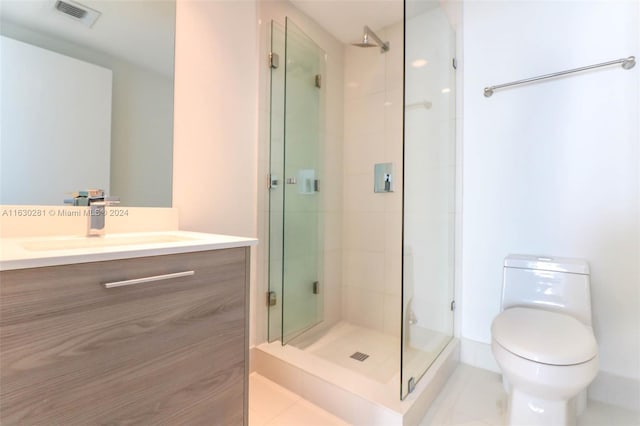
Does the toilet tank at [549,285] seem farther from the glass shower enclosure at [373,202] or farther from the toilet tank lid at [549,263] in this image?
the glass shower enclosure at [373,202]

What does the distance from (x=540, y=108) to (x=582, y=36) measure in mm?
365

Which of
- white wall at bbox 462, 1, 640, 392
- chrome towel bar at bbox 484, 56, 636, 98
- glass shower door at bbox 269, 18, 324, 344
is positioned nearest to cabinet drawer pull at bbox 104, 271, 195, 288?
glass shower door at bbox 269, 18, 324, 344

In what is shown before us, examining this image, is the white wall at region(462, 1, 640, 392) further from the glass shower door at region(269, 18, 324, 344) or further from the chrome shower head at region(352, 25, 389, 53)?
the glass shower door at region(269, 18, 324, 344)

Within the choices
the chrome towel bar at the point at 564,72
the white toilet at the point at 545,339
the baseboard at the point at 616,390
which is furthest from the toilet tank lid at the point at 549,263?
the chrome towel bar at the point at 564,72

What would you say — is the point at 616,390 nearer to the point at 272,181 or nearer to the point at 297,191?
the point at 297,191

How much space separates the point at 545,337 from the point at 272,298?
4.21 ft

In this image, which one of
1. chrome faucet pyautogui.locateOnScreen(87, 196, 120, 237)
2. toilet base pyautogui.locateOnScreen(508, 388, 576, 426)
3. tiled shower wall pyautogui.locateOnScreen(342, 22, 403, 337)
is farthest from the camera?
tiled shower wall pyautogui.locateOnScreen(342, 22, 403, 337)

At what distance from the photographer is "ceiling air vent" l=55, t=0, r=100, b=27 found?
0.98 m

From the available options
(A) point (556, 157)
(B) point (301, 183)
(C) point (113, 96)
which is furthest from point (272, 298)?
(A) point (556, 157)

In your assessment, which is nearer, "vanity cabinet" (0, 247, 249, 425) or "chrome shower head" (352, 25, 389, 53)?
"vanity cabinet" (0, 247, 249, 425)

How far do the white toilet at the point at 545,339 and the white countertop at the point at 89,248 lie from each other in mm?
1041

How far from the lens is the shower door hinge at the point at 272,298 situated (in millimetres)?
1689

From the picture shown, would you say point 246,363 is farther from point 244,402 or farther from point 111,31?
point 111,31

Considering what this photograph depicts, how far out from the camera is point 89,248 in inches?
30.6
